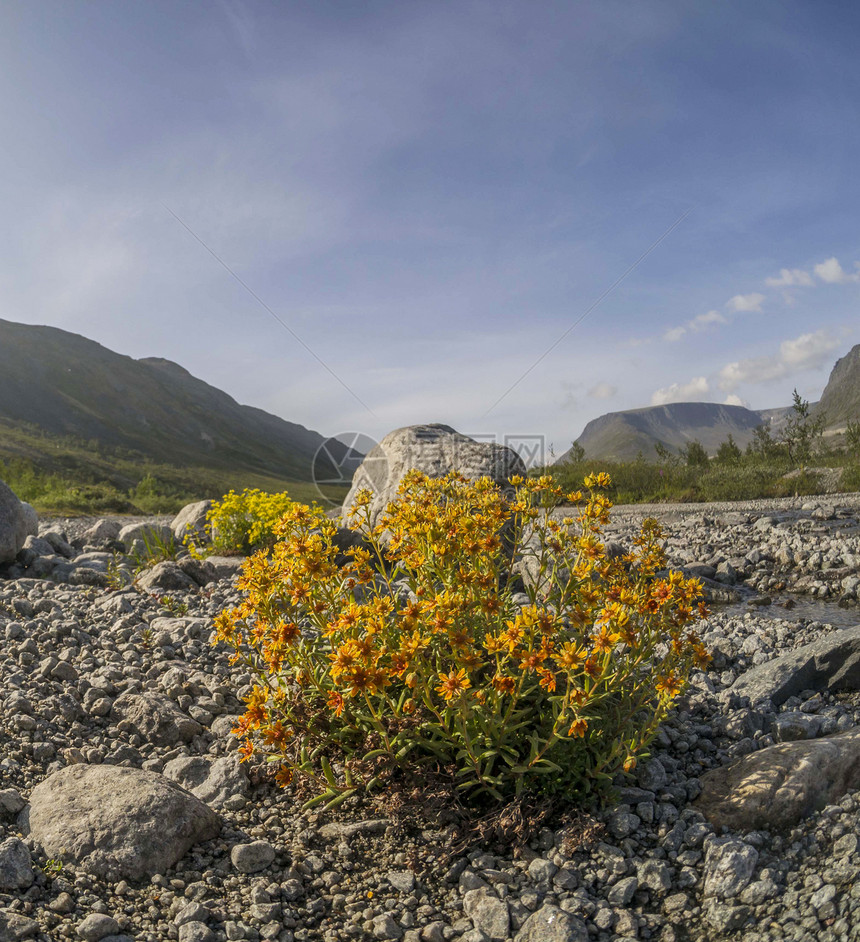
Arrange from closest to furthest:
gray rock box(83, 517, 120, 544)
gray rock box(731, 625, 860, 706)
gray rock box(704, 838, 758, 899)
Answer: gray rock box(704, 838, 758, 899) < gray rock box(731, 625, 860, 706) < gray rock box(83, 517, 120, 544)

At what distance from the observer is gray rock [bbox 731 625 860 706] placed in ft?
16.2

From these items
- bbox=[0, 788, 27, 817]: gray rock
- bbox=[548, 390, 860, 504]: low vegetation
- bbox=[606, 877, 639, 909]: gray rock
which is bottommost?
bbox=[606, 877, 639, 909]: gray rock

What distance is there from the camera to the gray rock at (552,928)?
270 cm

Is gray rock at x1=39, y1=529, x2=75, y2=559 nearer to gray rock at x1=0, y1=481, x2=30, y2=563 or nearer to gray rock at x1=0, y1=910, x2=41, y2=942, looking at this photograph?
gray rock at x1=0, y1=481, x2=30, y2=563

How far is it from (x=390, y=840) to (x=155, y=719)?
6.89ft

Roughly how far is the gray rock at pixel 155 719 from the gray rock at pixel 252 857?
4.70 ft

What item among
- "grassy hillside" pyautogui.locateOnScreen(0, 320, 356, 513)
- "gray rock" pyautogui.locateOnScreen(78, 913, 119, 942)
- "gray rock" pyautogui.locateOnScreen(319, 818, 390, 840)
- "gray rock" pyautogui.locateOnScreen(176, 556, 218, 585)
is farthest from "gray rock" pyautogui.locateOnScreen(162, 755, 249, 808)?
"grassy hillside" pyautogui.locateOnScreen(0, 320, 356, 513)

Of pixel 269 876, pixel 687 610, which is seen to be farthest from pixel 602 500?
pixel 269 876

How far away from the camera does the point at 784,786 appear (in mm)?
3283

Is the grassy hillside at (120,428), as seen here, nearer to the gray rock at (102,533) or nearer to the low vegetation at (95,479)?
the low vegetation at (95,479)

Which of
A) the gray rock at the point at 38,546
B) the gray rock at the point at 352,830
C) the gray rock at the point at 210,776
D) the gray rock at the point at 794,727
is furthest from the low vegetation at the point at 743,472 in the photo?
the gray rock at the point at 352,830

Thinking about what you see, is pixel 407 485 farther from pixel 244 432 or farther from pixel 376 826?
pixel 244 432

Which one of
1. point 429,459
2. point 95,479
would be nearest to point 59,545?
point 429,459

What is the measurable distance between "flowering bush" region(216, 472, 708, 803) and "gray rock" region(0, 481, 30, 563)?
6.83m
